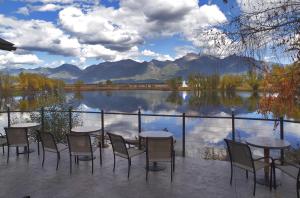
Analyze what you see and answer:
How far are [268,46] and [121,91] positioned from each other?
144 meters

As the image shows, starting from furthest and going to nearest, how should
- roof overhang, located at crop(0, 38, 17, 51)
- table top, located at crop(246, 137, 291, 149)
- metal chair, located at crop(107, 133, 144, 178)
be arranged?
metal chair, located at crop(107, 133, 144, 178)
roof overhang, located at crop(0, 38, 17, 51)
table top, located at crop(246, 137, 291, 149)

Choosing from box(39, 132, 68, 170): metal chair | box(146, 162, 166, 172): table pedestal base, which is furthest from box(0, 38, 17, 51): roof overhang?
box(146, 162, 166, 172): table pedestal base

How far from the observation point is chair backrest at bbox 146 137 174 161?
18.6 feet

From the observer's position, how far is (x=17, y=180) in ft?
19.0

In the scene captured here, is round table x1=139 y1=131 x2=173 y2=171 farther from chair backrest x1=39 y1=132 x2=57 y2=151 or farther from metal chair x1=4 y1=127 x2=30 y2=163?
metal chair x1=4 y1=127 x2=30 y2=163

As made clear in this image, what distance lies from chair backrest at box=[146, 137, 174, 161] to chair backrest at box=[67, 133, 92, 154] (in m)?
1.32

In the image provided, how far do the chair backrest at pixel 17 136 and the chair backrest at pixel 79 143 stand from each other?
155 centimetres

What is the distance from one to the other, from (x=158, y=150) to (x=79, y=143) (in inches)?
68.3

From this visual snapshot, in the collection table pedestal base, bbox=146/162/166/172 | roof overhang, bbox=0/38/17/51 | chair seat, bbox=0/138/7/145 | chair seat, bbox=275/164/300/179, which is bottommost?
table pedestal base, bbox=146/162/166/172

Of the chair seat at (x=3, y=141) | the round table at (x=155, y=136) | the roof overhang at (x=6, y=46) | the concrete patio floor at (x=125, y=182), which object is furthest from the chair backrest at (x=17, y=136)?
the round table at (x=155, y=136)

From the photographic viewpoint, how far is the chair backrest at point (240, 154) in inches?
Answer: 192

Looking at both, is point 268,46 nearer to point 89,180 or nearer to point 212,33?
point 212,33

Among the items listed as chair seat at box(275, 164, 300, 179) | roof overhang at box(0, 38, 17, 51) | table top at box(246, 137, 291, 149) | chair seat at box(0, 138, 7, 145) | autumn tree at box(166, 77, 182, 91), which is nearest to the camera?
chair seat at box(275, 164, 300, 179)

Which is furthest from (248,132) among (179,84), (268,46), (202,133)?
(179,84)
